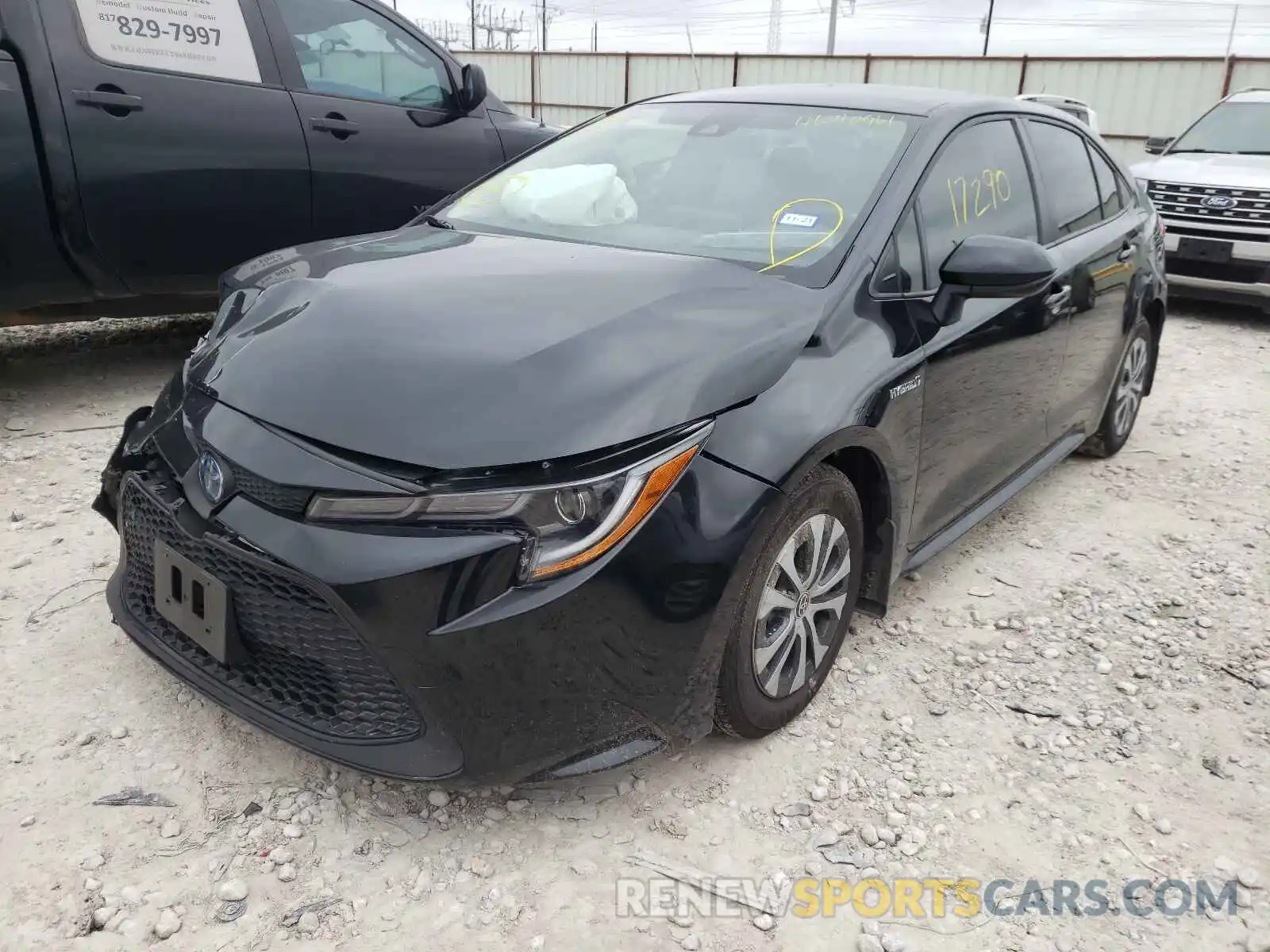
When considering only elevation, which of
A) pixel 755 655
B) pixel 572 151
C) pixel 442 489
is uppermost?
pixel 572 151

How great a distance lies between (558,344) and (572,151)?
4.82ft

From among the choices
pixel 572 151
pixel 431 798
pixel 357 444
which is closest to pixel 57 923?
pixel 431 798

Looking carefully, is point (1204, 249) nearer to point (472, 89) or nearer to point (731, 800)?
point (472, 89)

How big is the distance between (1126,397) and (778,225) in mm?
2518

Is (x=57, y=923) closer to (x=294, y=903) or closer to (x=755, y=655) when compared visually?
(x=294, y=903)

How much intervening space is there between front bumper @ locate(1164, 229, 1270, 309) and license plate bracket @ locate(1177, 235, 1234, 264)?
0.03 metres

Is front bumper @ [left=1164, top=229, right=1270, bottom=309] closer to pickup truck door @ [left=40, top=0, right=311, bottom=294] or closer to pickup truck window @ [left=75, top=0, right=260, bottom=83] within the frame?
pickup truck door @ [left=40, top=0, right=311, bottom=294]

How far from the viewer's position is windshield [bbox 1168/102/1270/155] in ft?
26.4

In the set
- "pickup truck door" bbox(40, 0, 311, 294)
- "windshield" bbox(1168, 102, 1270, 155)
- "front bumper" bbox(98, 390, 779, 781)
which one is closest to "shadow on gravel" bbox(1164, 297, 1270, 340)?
"windshield" bbox(1168, 102, 1270, 155)

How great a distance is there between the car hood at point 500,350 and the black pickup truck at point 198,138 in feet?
5.90

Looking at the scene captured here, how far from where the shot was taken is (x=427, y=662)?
171cm

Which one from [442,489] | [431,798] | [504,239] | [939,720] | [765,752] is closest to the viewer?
[442,489]

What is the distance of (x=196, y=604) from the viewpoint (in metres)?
1.93

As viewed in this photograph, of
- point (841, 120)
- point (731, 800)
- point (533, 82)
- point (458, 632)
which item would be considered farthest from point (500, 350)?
point (533, 82)
